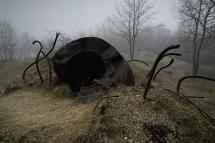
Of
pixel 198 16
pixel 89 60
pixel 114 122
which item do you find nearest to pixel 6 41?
pixel 89 60

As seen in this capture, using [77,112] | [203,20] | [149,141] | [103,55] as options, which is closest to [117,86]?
[103,55]

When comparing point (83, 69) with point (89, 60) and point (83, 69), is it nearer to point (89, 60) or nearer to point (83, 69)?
point (83, 69)

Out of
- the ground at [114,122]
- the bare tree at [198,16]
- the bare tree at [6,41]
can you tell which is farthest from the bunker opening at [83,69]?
the bare tree at [6,41]

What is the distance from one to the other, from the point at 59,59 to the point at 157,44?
29.6 meters

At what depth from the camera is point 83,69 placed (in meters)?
5.67

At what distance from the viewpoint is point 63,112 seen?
11.9 ft

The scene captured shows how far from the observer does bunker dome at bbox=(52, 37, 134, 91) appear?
5035 millimetres

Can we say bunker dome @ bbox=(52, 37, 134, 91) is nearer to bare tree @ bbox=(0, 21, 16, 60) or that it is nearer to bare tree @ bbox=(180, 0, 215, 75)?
bare tree @ bbox=(180, 0, 215, 75)

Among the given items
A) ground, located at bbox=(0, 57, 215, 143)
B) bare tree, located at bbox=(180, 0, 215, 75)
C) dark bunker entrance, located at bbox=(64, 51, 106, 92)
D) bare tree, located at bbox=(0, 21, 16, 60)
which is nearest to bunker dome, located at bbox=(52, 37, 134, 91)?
dark bunker entrance, located at bbox=(64, 51, 106, 92)

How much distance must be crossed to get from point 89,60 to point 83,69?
1.32ft

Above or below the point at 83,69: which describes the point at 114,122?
below

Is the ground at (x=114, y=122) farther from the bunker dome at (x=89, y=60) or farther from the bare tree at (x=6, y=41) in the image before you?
the bare tree at (x=6, y=41)

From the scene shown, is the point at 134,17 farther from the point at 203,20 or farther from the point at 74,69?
the point at 74,69

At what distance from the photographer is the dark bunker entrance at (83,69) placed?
527 cm
